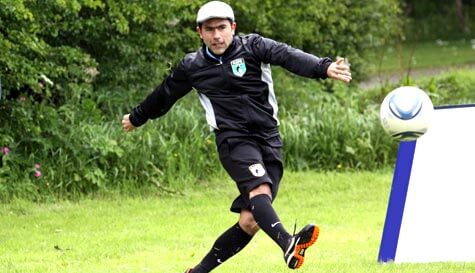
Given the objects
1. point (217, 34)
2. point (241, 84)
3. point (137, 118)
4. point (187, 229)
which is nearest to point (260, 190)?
point (241, 84)

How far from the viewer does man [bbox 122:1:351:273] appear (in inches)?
276

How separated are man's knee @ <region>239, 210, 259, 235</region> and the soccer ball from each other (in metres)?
1.02

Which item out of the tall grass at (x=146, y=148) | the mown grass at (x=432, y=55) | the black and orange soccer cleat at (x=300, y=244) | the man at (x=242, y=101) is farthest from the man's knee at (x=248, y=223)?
the mown grass at (x=432, y=55)

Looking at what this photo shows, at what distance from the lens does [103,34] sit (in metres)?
13.2

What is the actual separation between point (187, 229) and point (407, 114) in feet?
11.9

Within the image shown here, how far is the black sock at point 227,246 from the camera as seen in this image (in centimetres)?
726

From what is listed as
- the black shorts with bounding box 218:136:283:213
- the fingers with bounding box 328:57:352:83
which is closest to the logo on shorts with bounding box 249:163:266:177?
the black shorts with bounding box 218:136:283:213

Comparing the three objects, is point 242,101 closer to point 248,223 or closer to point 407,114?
point 248,223

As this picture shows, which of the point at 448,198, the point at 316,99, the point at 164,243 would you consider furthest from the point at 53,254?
the point at 316,99

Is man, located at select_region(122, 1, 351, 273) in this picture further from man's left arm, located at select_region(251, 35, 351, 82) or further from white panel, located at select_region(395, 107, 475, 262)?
white panel, located at select_region(395, 107, 475, 262)

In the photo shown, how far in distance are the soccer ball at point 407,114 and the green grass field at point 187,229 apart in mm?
1020

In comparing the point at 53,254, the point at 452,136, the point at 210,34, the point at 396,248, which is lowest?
the point at 53,254

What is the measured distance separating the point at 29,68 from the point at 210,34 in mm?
4647

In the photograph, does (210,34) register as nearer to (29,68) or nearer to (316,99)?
(29,68)
